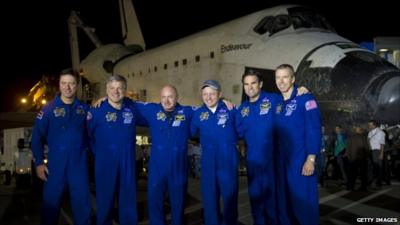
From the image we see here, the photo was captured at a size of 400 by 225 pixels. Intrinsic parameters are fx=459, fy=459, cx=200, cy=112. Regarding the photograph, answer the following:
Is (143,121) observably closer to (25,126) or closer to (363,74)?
(363,74)

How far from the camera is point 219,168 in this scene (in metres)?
4.82

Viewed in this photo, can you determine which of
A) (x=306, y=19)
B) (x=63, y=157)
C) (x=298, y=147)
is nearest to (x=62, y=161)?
(x=63, y=157)

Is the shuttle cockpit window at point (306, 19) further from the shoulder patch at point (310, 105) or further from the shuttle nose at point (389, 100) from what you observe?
the shoulder patch at point (310, 105)

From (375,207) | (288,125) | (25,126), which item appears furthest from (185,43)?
(288,125)

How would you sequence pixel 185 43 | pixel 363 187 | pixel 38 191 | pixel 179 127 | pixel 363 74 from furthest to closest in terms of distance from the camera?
pixel 185 43 < pixel 38 191 < pixel 363 187 < pixel 363 74 < pixel 179 127

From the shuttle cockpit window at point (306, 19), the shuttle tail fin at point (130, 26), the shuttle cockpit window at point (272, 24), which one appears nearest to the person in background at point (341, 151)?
the shuttle cockpit window at point (306, 19)

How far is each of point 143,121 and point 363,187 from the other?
5.23 metres

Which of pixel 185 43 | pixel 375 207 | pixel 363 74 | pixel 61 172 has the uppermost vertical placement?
pixel 185 43

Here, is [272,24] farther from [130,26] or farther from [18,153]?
[130,26]

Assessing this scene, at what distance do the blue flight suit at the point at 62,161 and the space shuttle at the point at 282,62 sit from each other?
460cm

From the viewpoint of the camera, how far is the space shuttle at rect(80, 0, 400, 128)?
7.43m

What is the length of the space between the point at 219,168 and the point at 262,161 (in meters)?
0.46

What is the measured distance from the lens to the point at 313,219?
452cm

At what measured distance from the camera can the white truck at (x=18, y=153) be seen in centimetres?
1074
